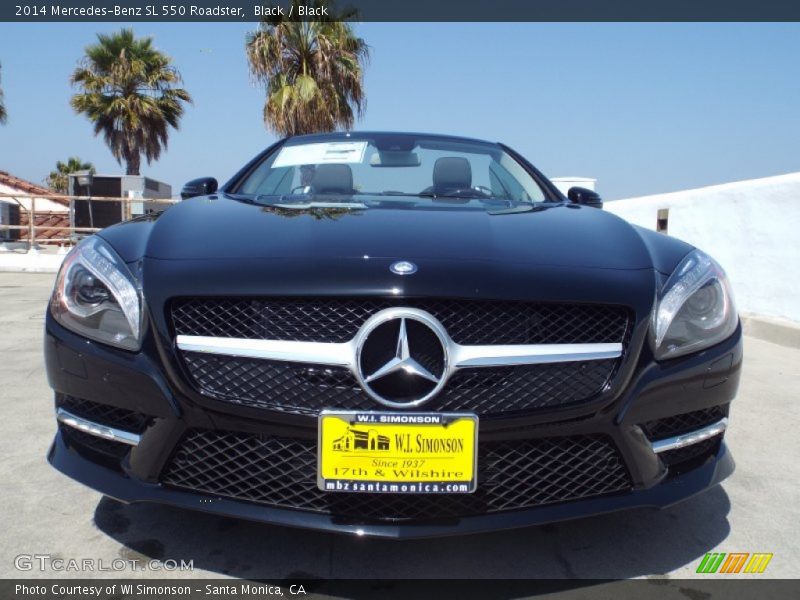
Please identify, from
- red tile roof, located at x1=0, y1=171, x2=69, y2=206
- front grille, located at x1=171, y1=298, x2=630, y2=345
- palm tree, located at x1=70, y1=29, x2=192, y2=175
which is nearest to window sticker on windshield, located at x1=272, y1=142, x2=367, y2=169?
front grille, located at x1=171, y1=298, x2=630, y2=345

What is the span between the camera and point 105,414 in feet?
5.87

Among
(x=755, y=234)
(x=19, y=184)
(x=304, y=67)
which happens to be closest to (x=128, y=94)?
(x=304, y=67)

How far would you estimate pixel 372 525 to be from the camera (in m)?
1.65

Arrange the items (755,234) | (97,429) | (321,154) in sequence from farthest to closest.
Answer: (755,234), (321,154), (97,429)

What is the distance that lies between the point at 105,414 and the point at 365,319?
73cm

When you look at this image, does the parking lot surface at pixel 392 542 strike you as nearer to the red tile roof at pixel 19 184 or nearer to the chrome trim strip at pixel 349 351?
the chrome trim strip at pixel 349 351

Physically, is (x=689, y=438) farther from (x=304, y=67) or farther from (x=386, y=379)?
(x=304, y=67)

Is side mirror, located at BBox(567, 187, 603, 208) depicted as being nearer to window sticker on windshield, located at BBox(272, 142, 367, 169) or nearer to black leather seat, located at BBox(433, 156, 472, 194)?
black leather seat, located at BBox(433, 156, 472, 194)

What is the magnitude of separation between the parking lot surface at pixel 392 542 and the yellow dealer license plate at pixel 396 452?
27cm

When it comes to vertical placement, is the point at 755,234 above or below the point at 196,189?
below

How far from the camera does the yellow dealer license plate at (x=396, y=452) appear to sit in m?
1.59

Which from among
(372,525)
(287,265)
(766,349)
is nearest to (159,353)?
(287,265)

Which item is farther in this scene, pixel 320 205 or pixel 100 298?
pixel 320 205
